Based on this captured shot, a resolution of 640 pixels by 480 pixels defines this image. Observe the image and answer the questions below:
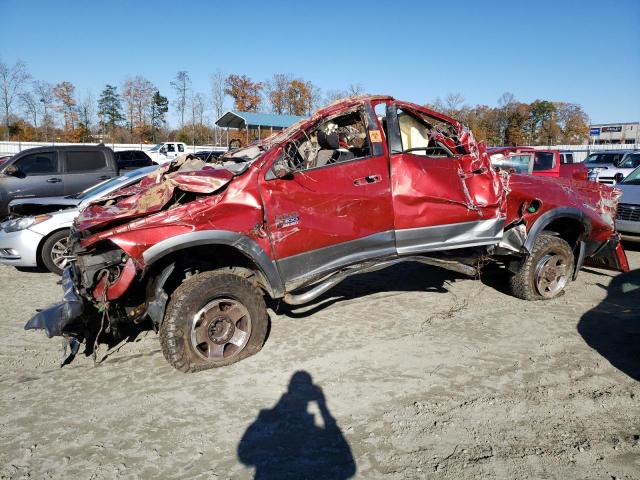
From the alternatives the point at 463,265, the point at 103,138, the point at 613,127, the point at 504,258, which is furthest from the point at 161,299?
the point at 613,127

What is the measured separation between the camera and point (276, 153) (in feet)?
13.2

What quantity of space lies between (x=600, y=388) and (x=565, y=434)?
2.73ft

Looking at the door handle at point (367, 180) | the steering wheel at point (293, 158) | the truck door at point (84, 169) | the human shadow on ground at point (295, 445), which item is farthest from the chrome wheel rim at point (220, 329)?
the truck door at point (84, 169)

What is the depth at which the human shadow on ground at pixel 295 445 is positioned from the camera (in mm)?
2670

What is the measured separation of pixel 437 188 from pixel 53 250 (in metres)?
5.71

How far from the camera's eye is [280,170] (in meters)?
3.91

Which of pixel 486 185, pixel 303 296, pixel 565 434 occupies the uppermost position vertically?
pixel 486 185

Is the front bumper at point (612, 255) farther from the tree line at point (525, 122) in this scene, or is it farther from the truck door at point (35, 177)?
the tree line at point (525, 122)

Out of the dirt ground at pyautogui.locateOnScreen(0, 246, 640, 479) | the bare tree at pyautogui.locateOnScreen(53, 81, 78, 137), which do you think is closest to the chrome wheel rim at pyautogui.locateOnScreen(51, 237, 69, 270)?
the dirt ground at pyautogui.locateOnScreen(0, 246, 640, 479)

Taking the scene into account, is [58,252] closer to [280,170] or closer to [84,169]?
[84,169]

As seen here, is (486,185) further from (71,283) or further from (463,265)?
(71,283)

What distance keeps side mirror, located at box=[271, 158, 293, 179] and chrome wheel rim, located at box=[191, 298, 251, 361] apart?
113 cm

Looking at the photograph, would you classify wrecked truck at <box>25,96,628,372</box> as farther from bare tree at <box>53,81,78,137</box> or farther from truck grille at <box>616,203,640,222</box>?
bare tree at <box>53,81,78,137</box>

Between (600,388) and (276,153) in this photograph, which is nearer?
(600,388)
